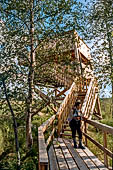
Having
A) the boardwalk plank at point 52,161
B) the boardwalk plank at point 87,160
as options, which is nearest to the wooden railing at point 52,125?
the boardwalk plank at point 52,161

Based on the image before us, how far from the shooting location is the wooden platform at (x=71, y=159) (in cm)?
364

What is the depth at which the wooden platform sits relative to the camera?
3641 mm

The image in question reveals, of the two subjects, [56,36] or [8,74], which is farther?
[56,36]

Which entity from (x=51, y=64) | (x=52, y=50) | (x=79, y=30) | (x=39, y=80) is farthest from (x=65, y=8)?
(x=39, y=80)

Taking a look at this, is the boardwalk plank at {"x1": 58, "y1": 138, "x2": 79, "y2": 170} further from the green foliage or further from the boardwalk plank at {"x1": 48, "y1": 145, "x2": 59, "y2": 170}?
the green foliage

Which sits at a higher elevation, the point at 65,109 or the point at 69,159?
the point at 65,109

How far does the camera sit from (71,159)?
4109 mm

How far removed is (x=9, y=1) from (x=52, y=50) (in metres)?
2.16

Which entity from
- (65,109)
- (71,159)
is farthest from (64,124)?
(71,159)

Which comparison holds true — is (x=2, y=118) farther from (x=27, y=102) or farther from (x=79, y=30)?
(x=79, y=30)

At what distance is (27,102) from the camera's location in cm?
569

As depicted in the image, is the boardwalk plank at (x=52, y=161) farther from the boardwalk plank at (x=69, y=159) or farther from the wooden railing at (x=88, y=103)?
the wooden railing at (x=88, y=103)

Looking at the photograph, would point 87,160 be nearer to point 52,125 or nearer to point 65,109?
point 52,125

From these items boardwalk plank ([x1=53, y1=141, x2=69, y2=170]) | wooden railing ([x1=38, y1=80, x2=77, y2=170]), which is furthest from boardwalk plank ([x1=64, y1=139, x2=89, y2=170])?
wooden railing ([x1=38, y1=80, x2=77, y2=170])
